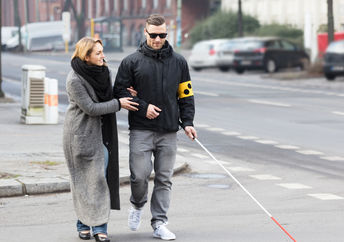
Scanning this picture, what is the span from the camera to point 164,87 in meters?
7.44

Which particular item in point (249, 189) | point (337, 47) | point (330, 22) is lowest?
point (337, 47)

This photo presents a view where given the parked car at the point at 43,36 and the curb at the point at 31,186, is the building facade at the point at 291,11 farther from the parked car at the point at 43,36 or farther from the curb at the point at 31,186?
the curb at the point at 31,186

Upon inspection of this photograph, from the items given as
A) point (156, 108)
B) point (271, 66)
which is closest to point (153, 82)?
point (156, 108)

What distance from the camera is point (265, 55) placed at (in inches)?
1601

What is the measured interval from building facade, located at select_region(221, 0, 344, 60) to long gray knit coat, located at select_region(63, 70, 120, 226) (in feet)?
161

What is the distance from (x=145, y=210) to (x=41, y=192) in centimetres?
156

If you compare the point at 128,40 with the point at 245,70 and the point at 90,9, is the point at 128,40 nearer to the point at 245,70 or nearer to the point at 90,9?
the point at 90,9

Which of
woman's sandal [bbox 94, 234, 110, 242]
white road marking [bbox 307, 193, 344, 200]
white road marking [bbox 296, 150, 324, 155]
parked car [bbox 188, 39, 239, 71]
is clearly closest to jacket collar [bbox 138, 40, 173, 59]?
woman's sandal [bbox 94, 234, 110, 242]

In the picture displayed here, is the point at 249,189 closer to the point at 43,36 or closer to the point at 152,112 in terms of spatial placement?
the point at 152,112

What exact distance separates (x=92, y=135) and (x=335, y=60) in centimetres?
2738

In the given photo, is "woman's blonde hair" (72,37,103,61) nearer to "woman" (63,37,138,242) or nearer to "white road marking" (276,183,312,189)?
"woman" (63,37,138,242)

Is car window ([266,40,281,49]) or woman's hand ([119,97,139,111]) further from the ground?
woman's hand ([119,97,139,111])

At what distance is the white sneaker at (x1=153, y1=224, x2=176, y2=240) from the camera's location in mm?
7465

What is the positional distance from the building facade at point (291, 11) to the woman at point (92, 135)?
49.0 meters
